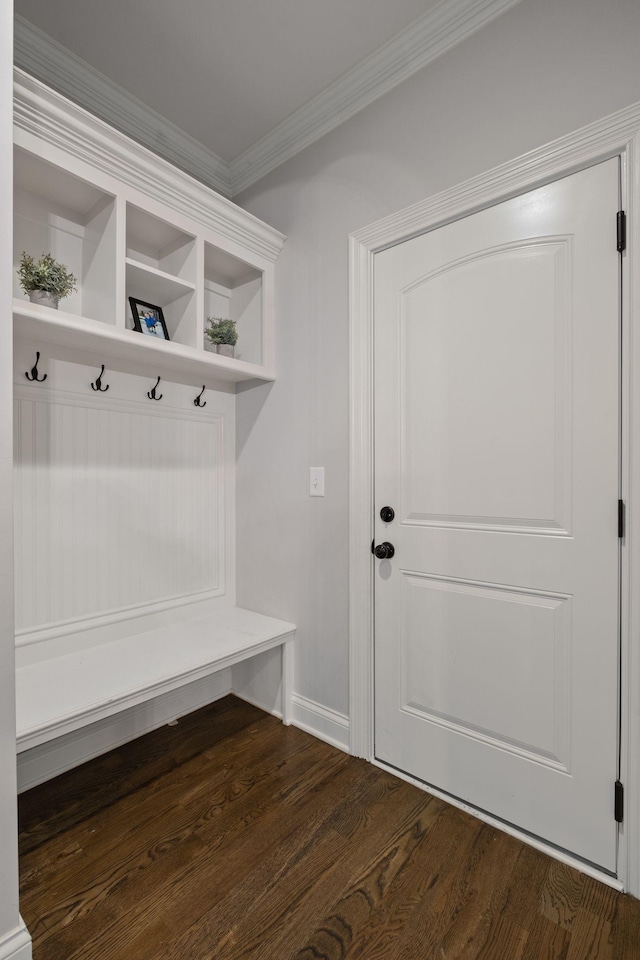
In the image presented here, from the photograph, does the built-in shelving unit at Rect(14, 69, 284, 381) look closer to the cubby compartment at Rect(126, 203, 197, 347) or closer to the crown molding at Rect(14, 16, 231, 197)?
the cubby compartment at Rect(126, 203, 197, 347)

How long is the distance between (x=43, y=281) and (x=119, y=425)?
2.08ft

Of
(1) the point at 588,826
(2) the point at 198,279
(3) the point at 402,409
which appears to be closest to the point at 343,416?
(3) the point at 402,409

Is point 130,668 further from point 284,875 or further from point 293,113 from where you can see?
point 293,113

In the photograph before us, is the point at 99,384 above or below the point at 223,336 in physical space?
below

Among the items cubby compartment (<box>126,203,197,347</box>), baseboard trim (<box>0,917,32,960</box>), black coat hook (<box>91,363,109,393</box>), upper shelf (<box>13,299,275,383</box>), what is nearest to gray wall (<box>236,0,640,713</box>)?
upper shelf (<box>13,299,275,383</box>)

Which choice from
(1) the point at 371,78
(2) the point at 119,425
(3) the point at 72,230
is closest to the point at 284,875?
(2) the point at 119,425

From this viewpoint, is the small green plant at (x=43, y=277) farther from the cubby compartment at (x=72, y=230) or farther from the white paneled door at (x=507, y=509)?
the white paneled door at (x=507, y=509)

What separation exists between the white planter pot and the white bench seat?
49.0 inches

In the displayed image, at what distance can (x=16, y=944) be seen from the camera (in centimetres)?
106

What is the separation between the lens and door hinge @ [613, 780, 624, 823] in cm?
131

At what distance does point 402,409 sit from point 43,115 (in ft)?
4.84

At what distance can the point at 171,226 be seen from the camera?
182 cm

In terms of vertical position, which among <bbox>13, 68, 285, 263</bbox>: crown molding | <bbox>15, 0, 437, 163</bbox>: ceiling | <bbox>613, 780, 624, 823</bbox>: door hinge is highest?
<bbox>15, 0, 437, 163</bbox>: ceiling

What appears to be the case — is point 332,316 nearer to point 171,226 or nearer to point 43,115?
point 171,226
